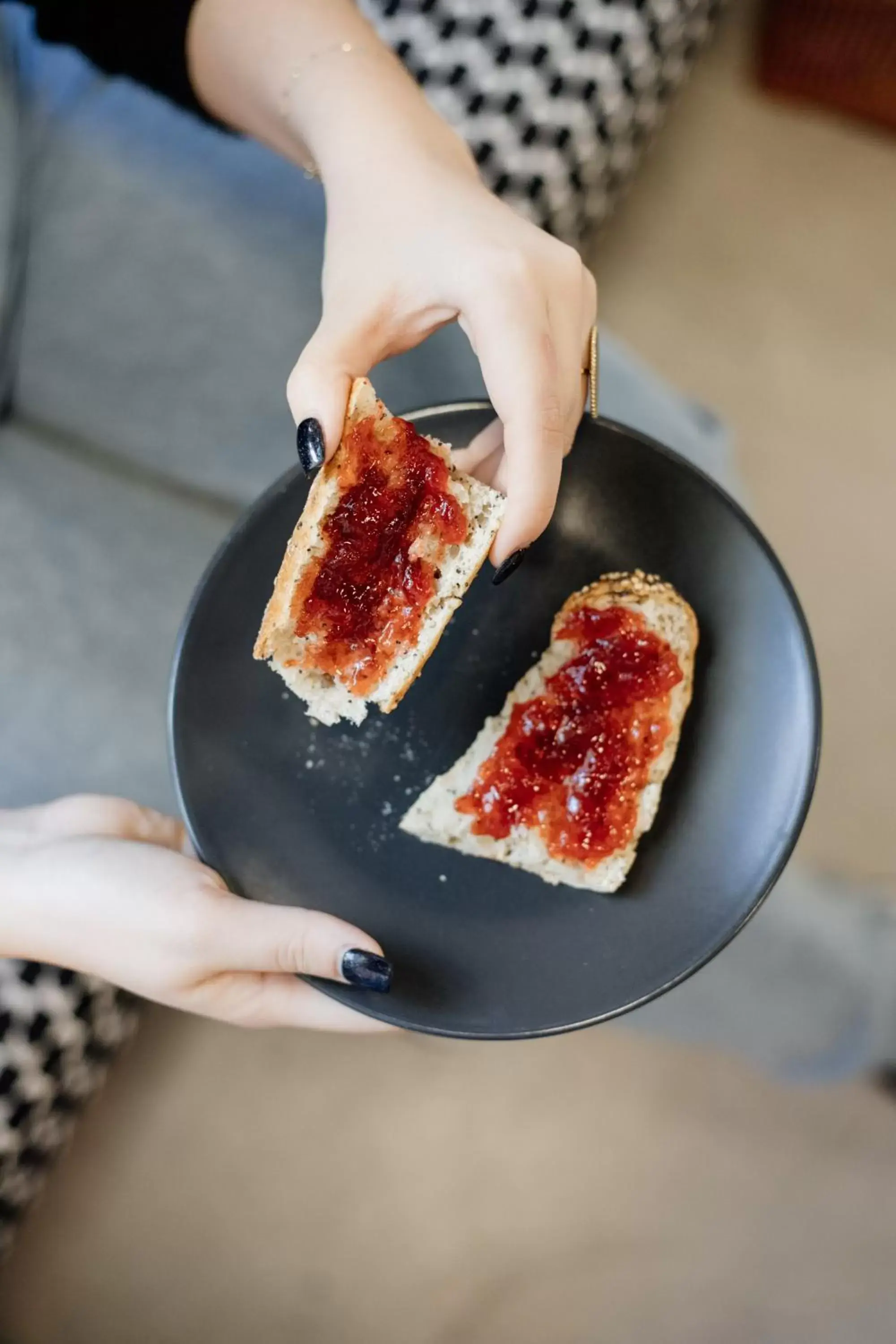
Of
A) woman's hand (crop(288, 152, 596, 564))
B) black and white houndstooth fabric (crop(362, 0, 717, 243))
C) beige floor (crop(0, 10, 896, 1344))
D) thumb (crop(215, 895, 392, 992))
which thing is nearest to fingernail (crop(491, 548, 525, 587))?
woman's hand (crop(288, 152, 596, 564))

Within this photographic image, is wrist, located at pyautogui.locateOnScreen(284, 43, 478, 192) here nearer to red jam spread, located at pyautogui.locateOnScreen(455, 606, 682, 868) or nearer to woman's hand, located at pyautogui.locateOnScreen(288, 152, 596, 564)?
woman's hand, located at pyautogui.locateOnScreen(288, 152, 596, 564)

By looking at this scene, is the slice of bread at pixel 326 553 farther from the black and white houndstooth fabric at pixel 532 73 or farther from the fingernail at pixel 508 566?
the black and white houndstooth fabric at pixel 532 73

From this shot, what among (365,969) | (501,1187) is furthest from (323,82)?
(501,1187)

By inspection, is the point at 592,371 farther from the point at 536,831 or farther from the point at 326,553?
the point at 536,831

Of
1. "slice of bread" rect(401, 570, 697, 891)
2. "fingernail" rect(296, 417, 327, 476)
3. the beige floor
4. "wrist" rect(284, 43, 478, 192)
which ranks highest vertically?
"wrist" rect(284, 43, 478, 192)

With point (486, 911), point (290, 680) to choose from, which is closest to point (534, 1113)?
point (486, 911)

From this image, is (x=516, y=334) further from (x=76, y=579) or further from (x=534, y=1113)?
(x=534, y=1113)
